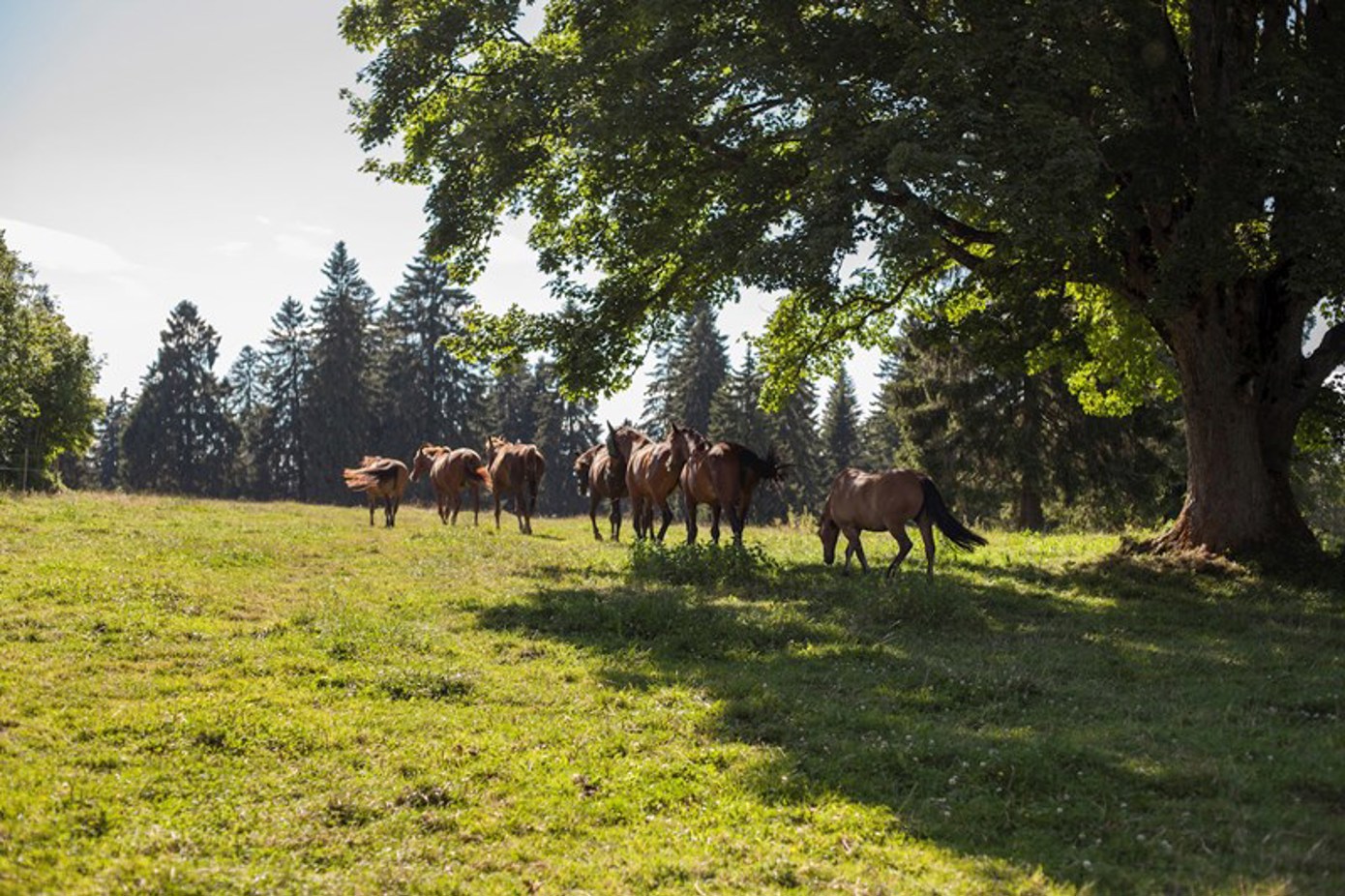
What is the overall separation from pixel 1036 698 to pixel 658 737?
3517 millimetres

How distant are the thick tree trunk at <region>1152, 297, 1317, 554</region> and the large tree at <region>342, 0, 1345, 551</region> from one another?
1.6 inches

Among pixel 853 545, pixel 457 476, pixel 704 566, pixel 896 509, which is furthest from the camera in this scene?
pixel 457 476

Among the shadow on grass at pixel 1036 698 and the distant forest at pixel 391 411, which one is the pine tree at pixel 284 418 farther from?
the shadow on grass at pixel 1036 698

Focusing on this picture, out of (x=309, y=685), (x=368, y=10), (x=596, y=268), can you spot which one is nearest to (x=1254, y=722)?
(x=309, y=685)

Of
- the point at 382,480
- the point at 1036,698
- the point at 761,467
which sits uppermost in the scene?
the point at 761,467

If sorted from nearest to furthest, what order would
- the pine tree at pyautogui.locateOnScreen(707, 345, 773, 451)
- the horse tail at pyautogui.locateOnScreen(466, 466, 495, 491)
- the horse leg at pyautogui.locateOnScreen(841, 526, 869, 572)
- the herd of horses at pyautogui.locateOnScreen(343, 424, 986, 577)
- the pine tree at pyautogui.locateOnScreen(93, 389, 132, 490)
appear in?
the herd of horses at pyautogui.locateOnScreen(343, 424, 986, 577) → the horse leg at pyautogui.locateOnScreen(841, 526, 869, 572) → the horse tail at pyautogui.locateOnScreen(466, 466, 495, 491) → the pine tree at pyautogui.locateOnScreen(707, 345, 773, 451) → the pine tree at pyautogui.locateOnScreen(93, 389, 132, 490)

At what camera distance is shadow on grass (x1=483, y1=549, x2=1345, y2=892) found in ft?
18.7

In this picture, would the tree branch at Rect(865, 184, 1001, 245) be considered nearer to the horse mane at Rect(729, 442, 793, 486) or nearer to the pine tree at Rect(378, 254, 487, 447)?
the horse mane at Rect(729, 442, 793, 486)

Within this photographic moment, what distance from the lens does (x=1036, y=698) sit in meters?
8.70

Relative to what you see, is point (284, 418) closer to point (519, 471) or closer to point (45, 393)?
point (45, 393)

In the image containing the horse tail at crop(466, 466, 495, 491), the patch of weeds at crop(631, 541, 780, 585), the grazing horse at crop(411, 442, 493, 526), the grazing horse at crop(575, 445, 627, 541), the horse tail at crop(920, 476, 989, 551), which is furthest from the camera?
the grazing horse at crop(411, 442, 493, 526)

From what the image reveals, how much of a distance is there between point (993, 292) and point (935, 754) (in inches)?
493

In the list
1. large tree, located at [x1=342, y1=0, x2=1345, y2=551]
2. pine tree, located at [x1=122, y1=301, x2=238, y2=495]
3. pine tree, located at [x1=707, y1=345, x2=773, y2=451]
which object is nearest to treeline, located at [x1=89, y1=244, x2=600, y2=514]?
pine tree, located at [x1=122, y1=301, x2=238, y2=495]

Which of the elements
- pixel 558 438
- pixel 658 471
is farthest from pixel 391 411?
pixel 658 471
